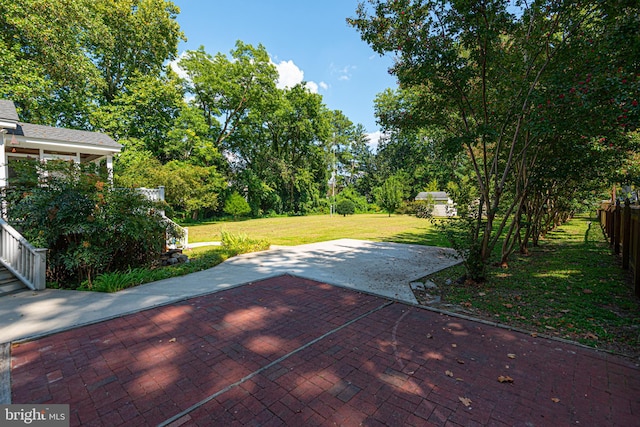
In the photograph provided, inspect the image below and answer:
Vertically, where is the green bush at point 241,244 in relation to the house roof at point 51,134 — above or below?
below

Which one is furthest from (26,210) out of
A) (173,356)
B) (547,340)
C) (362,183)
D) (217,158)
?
(362,183)

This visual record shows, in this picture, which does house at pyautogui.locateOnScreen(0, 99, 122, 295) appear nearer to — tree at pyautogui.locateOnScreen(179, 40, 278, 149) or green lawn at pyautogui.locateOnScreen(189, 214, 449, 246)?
green lawn at pyautogui.locateOnScreen(189, 214, 449, 246)

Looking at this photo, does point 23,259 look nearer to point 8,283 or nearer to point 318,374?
point 8,283

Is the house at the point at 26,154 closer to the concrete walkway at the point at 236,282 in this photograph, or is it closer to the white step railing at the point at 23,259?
the white step railing at the point at 23,259

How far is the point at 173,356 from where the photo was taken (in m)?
2.93

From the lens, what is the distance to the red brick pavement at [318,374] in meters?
2.14

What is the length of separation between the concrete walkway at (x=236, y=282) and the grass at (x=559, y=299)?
0.87 metres

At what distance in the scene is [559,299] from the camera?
15.3 feet

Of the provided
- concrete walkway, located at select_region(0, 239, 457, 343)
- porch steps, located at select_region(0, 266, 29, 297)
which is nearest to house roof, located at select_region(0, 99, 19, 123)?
porch steps, located at select_region(0, 266, 29, 297)

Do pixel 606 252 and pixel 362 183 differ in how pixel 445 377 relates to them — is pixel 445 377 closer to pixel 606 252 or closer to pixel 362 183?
pixel 606 252

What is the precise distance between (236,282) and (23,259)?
3845 mm

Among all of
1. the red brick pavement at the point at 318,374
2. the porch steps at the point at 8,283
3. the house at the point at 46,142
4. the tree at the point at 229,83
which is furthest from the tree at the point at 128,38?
the red brick pavement at the point at 318,374

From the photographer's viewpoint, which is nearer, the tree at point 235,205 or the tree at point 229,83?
Answer: the tree at point 229,83

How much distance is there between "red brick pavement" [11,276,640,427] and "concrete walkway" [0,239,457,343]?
0.64m
